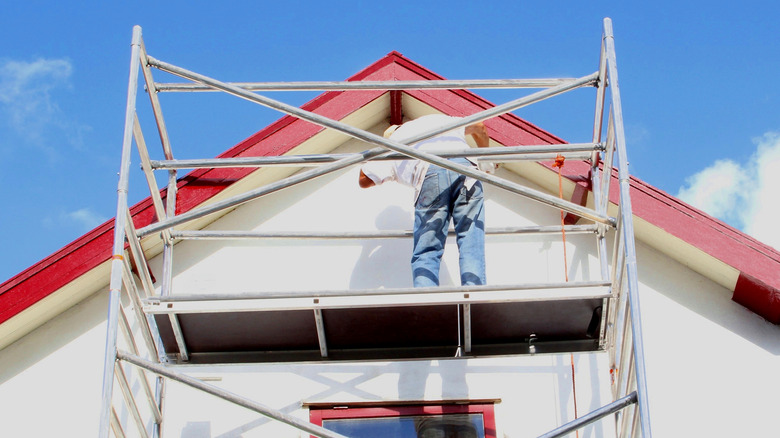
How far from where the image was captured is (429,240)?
26.3 feet

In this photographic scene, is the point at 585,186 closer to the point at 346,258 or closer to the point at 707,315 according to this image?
the point at 707,315

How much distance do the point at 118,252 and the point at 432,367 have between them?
2.37 m

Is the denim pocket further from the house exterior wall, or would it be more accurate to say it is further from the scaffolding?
the house exterior wall

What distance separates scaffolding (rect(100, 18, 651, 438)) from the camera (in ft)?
22.1

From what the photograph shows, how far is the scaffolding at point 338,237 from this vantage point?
22.1ft

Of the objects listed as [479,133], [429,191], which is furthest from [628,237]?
[479,133]

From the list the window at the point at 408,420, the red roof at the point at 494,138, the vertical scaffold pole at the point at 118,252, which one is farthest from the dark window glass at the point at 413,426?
the red roof at the point at 494,138

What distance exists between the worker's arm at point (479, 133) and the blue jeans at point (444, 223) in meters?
0.67

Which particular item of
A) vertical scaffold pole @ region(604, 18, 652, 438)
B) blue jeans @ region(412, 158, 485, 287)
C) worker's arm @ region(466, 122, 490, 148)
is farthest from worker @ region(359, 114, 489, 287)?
vertical scaffold pole @ region(604, 18, 652, 438)

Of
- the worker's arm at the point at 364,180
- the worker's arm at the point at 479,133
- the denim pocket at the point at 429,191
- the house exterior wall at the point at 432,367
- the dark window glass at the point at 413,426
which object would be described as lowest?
the dark window glass at the point at 413,426

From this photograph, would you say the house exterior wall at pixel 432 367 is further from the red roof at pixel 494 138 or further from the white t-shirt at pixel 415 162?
the white t-shirt at pixel 415 162

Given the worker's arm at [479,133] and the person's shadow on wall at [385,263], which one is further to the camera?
the worker's arm at [479,133]

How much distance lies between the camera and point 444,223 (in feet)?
26.6

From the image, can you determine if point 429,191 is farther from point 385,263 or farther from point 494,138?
point 494,138
